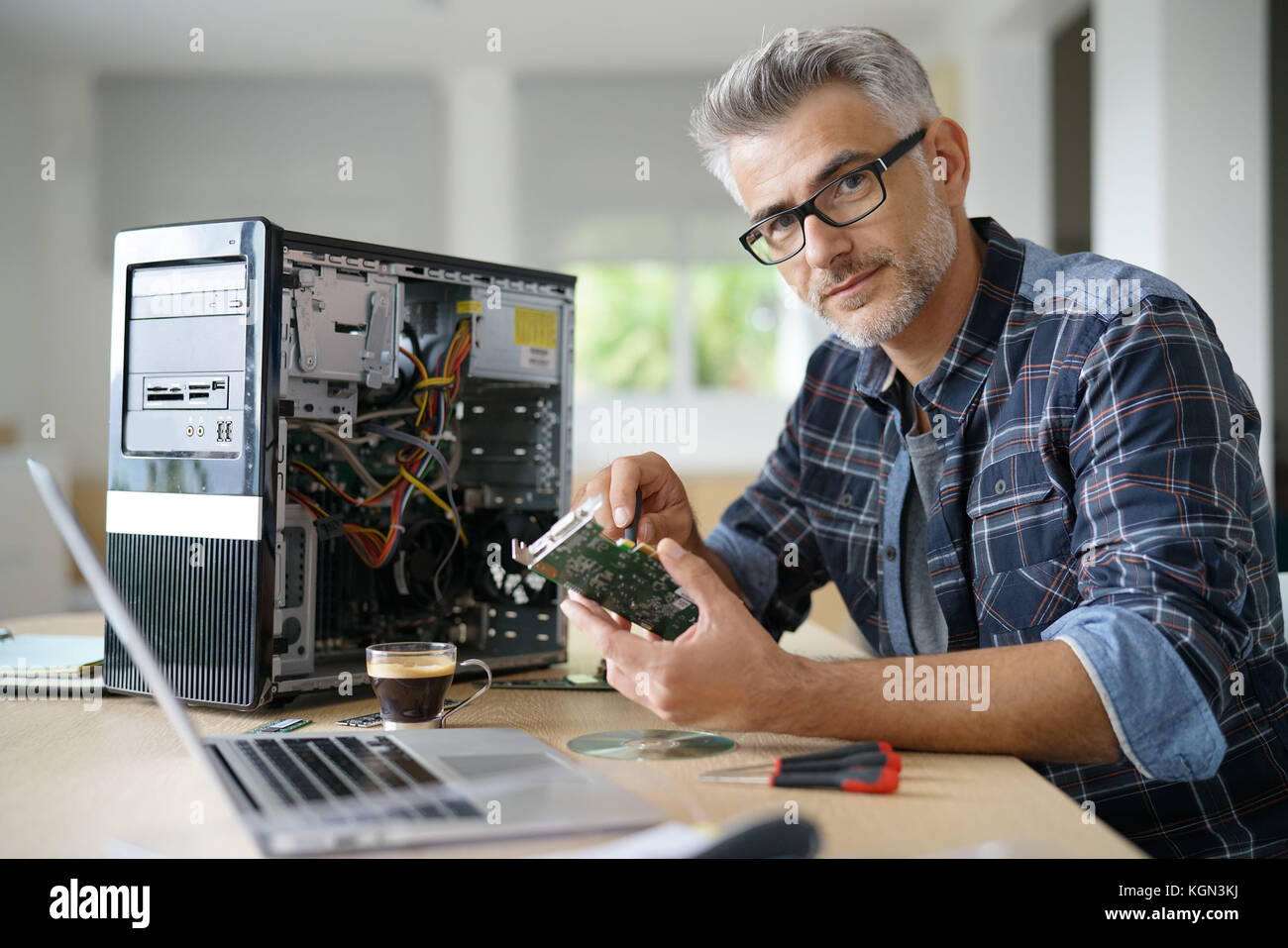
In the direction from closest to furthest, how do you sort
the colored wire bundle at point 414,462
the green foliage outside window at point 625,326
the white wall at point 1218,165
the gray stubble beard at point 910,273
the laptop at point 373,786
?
the laptop at point 373,786 → the colored wire bundle at point 414,462 → the gray stubble beard at point 910,273 → the white wall at point 1218,165 → the green foliage outside window at point 625,326

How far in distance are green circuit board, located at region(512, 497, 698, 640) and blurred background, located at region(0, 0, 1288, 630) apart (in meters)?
4.23

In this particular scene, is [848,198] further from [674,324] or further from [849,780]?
[674,324]

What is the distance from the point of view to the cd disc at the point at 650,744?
95cm

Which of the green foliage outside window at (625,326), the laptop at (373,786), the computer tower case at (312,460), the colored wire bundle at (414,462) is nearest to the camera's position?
the laptop at (373,786)

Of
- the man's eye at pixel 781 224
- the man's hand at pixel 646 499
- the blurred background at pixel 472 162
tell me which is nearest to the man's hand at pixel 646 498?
the man's hand at pixel 646 499

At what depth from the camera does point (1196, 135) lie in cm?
335

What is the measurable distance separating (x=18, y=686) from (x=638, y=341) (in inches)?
222

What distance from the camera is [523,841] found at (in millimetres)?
696

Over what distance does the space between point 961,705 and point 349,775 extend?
501mm

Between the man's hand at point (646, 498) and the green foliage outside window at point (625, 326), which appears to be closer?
the man's hand at point (646, 498)

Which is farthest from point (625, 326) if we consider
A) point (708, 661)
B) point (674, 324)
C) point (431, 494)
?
point (708, 661)

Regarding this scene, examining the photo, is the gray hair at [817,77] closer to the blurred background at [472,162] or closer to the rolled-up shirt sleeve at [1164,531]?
the rolled-up shirt sleeve at [1164,531]

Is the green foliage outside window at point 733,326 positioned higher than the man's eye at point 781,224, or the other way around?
the green foliage outside window at point 733,326

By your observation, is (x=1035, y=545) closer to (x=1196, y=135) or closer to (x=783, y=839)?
(x=783, y=839)
